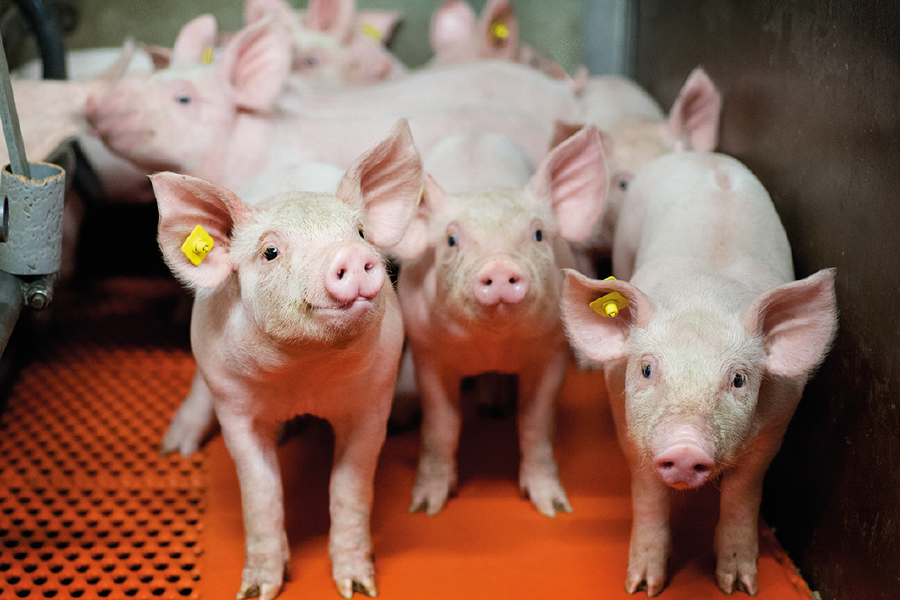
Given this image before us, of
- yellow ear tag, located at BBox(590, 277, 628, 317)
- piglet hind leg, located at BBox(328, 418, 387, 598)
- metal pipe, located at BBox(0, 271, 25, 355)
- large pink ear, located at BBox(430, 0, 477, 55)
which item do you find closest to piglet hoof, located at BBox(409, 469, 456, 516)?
piglet hind leg, located at BBox(328, 418, 387, 598)

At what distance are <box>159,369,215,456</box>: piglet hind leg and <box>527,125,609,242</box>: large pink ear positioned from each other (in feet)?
4.36

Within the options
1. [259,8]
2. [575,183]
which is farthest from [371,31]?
[575,183]

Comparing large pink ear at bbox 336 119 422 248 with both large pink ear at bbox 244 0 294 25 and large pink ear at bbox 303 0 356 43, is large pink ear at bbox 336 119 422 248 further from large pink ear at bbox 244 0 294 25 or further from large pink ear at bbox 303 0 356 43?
large pink ear at bbox 303 0 356 43

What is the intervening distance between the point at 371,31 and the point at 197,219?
280cm

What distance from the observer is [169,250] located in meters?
1.95

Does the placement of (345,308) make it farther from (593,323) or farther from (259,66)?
(259,66)

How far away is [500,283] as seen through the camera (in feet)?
7.19

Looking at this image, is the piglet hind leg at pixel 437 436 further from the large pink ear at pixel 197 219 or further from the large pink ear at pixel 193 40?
the large pink ear at pixel 193 40

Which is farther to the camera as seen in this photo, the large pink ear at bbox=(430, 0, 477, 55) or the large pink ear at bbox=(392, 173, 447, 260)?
the large pink ear at bbox=(430, 0, 477, 55)

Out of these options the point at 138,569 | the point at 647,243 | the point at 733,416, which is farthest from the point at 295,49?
the point at 733,416

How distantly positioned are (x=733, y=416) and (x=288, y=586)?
1.24 metres

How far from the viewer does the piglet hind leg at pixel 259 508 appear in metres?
2.18

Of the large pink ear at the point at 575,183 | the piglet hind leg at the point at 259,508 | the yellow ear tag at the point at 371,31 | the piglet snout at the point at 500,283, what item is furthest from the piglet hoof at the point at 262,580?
the yellow ear tag at the point at 371,31

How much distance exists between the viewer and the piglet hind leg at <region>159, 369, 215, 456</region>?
2.90 metres
